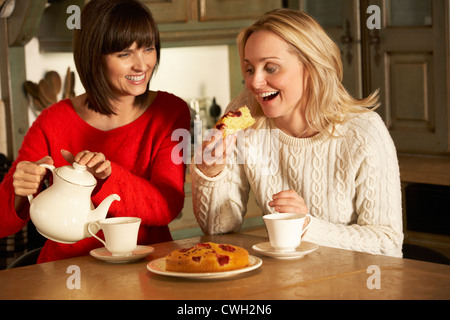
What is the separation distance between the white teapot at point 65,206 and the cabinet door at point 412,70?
199cm

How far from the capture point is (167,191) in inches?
75.3

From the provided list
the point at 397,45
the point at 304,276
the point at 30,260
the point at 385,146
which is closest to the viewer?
the point at 304,276

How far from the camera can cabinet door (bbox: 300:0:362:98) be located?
10.8 ft

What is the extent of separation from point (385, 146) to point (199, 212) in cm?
54

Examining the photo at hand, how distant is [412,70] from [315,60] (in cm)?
139

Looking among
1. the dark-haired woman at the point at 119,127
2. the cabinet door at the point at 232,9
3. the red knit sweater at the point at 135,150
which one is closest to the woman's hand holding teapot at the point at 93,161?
the dark-haired woman at the point at 119,127

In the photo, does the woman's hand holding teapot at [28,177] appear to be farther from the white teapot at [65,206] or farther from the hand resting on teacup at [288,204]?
the hand resting on teacup at [288,204]

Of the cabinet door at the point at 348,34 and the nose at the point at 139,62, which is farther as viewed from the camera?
the cabinet door at the point at 348,34

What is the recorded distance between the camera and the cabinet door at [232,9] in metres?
3.34

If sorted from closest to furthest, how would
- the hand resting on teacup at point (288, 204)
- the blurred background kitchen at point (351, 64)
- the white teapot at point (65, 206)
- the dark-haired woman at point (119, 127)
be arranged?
the white teapot at point (65, 206) → the hand resting on teacup at point (288, 204) → the dark-haired woman at point (119, 127) → the blurred background kitchen at point (351, 64)

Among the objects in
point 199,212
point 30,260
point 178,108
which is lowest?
point 30,260

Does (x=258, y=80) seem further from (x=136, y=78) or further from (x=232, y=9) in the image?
(x=232, y=9)
